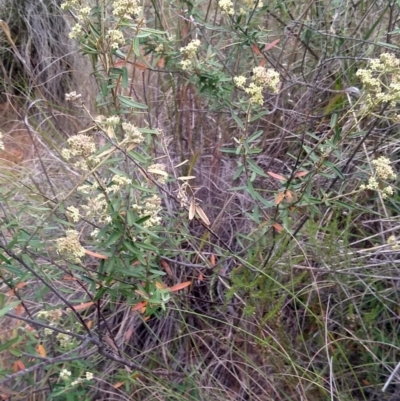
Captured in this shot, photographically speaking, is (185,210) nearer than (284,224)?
No

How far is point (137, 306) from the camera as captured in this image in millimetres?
1354

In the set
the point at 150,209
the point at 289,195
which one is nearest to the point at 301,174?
the point at 289,195

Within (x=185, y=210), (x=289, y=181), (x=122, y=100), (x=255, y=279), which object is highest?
(x=122, y=100)

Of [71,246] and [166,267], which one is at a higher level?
[71,246]

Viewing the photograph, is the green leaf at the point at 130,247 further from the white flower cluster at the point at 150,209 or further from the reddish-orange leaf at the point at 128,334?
the reddish-orange leaf at the point at 128,334

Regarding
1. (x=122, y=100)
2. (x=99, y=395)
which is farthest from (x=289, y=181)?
(x=99, y=395)

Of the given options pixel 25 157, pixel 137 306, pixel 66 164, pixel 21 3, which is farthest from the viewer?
pixel 21 3

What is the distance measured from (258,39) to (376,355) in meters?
0.93

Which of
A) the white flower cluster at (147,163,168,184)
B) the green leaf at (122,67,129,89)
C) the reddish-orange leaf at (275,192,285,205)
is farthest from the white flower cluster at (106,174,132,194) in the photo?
the reddish-orange leaf at (275,192,285,205)

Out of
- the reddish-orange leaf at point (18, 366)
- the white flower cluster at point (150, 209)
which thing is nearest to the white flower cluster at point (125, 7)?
the white flower cluster at point (150, 209)

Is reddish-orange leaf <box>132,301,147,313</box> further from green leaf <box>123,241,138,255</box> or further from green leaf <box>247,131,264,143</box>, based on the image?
green leaf <box>247,131,264,143</box>

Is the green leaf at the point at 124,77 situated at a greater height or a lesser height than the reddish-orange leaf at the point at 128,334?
greater

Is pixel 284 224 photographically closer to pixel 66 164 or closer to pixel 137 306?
pixel 137 306

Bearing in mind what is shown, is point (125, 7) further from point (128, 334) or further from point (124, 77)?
point (128, 334)
